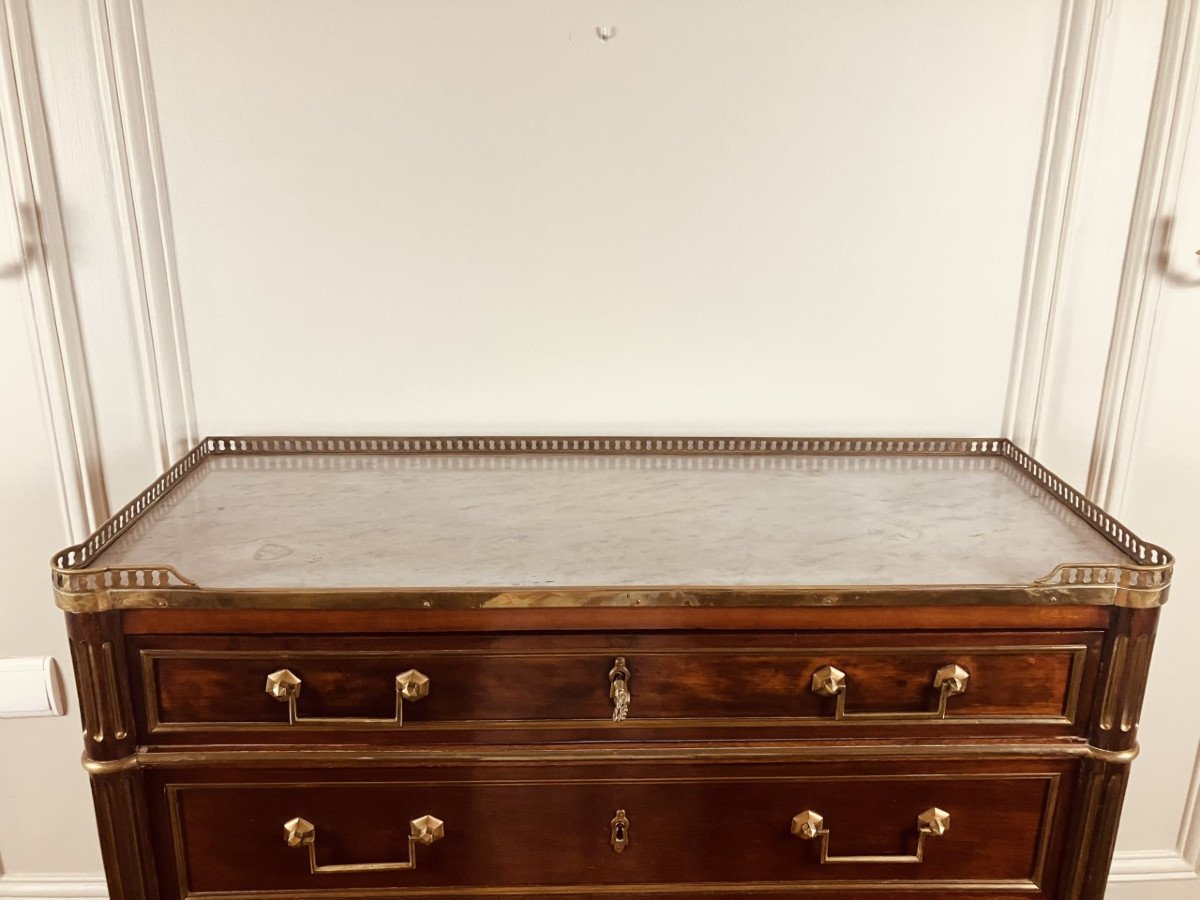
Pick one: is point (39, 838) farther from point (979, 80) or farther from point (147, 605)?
point (979, 80)

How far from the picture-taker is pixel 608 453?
1382mm

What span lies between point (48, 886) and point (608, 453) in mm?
1224

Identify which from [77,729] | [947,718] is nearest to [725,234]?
[947,718]

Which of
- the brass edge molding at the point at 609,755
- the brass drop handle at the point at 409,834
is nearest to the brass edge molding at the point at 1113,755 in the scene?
the brass edge molding at the point at 609,755

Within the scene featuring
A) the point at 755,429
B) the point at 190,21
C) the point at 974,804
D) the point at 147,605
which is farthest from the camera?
the point at 755,429

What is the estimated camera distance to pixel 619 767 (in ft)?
3.40

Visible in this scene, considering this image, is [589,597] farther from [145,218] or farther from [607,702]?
[145,218]

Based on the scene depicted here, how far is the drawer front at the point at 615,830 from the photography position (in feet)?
3.41

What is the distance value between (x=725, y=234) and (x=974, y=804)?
0.82 metres

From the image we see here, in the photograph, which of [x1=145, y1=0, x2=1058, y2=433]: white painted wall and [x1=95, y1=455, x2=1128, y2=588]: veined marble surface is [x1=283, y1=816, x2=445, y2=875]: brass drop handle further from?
[x1=145, y1=0, x2=1058, y2=433]: white painted wall

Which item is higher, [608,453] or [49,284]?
[49,284]

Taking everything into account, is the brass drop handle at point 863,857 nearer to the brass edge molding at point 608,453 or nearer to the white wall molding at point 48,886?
the brass edge molding at point 608,453

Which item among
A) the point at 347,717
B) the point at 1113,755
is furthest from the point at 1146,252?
the point at 347,717

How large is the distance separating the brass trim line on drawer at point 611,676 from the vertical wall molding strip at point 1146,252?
54 cm
